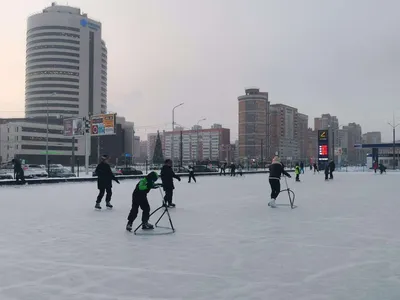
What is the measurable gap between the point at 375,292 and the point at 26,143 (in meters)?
130

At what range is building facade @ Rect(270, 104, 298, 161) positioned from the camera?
15200 cm

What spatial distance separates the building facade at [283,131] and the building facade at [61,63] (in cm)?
6904

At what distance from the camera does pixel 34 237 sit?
8422mm

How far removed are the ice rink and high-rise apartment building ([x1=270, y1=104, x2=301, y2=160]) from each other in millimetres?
141223

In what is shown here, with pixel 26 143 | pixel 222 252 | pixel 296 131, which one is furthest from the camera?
pixel 296 131

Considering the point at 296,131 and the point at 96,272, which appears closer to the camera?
the point at 96,272

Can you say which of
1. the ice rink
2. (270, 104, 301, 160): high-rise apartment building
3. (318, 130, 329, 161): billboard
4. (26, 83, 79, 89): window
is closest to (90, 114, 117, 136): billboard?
(318, 130, 329, 161): billboard

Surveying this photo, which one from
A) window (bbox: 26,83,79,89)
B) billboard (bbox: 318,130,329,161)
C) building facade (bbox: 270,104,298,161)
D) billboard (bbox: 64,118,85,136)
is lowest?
billboard (bbox: 318,130,329,161)

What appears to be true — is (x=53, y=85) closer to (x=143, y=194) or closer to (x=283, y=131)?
(x=283, y=131)

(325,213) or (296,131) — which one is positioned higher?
(296,131)

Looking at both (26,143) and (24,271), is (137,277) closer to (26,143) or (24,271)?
(24,271)

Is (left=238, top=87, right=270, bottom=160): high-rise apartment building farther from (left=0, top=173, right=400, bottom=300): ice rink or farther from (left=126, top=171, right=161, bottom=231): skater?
(left=126, top=171, right=161, bottom=231): skater

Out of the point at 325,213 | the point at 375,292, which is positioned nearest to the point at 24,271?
the point at 375,292

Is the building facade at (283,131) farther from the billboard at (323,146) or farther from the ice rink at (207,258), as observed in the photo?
the ice rink at (207,258)
